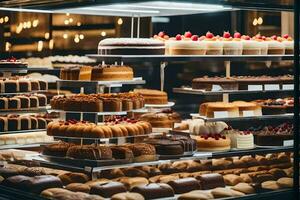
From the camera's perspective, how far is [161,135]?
19.1ft

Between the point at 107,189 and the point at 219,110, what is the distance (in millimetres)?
2209

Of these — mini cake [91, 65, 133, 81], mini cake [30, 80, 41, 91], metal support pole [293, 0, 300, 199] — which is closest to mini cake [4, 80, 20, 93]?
mini cake [30, 80, 41, 91]

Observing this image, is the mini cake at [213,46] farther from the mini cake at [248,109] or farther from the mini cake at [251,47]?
the mini cake at [248,109]

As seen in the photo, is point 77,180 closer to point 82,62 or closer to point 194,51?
point 194,51

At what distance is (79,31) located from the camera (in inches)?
464

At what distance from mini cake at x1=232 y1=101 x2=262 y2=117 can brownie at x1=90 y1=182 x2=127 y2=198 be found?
238 cm

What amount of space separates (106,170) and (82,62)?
5.66 metres

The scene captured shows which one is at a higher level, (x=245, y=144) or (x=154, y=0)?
(x=154, y=0)

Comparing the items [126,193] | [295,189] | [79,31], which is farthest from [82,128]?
[79,31]

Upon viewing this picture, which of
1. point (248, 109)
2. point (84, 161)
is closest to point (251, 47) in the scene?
point (248, 109)

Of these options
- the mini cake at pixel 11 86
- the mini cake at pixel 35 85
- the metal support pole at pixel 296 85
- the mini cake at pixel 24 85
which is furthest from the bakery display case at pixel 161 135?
the mini cake at pixel 35 85

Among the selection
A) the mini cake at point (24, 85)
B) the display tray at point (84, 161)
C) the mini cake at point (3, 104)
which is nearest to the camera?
the display tray at point (84, 161)

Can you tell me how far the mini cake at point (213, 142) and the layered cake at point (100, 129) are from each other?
0.54m

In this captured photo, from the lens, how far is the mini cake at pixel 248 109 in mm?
6523
